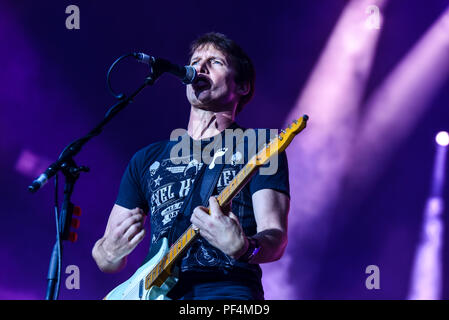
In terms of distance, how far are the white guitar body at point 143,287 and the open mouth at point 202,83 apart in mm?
911

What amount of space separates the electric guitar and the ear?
3.50 ft

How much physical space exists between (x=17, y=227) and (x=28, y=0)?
1913mm

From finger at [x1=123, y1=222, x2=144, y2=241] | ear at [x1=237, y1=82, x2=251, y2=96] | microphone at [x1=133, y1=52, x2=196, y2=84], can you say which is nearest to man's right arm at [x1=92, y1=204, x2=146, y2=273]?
finger at [x1=123, y1=222, x2=144, y2=241]

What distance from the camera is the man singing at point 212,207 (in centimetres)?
209

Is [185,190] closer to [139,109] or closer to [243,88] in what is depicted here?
[243,88]

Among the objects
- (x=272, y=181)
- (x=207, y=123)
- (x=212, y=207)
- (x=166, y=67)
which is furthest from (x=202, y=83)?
(x=212, y=207)

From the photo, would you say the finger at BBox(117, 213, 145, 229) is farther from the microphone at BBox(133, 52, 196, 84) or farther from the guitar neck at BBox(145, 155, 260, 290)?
the microphone at BBox(133, 52, 196, 84)

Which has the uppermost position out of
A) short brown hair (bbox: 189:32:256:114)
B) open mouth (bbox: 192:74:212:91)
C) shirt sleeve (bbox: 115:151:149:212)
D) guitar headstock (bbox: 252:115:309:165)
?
short brown hair (bbox: 189:32:256:114)

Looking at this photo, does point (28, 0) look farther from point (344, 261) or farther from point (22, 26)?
point (344, 261)

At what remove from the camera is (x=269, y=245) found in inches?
86.1

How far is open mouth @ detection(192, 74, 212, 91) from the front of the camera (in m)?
2.90

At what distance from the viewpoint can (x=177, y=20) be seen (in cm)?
480

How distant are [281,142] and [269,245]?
0.45 meters
